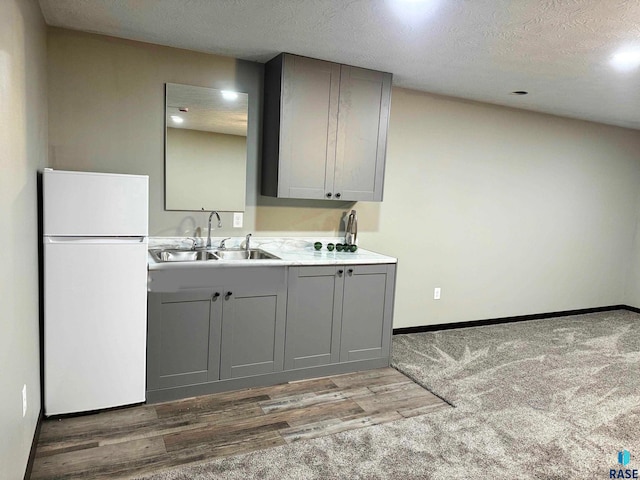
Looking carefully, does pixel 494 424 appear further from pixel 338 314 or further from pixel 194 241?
pixel 194 241

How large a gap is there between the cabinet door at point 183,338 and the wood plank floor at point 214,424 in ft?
0.53

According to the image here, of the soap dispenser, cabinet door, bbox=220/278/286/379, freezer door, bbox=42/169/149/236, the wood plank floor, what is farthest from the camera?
the soap dispenser

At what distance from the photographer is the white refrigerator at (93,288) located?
2.59m

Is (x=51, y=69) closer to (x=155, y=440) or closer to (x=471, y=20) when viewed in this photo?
(x=155, y=440)

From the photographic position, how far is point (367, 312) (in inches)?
140

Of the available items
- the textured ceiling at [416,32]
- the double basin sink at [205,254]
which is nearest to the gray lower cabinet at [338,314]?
the double basin sink at [205,254]

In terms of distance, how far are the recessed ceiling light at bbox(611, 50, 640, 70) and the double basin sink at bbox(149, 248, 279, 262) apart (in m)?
2.50

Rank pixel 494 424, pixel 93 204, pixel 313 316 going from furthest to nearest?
pixel 313 316 → pixel 494 424 → pixel 93 204

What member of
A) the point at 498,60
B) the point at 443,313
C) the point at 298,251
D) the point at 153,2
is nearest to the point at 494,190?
the point at 443,313

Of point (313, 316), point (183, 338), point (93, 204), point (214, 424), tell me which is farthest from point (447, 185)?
point (93, 204)

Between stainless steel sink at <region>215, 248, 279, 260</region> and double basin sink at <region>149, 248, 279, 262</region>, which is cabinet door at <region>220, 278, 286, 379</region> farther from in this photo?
stainless steel sink at <region>215, 248, 279, 260</region>

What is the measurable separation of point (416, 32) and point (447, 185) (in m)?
2.09

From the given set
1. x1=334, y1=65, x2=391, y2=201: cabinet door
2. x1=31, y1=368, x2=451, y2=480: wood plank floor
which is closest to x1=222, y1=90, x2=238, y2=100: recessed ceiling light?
x1=334, y1=65, x2=391, y2=201: cabinet door

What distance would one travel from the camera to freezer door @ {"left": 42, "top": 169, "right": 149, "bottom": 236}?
2.55 metres
